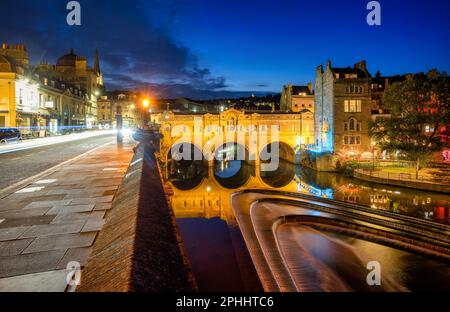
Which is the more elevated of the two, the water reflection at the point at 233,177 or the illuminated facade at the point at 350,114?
the illuminated facade at the point at 350,114

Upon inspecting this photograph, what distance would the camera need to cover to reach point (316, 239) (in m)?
19.6

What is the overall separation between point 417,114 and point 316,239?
79.7 feet

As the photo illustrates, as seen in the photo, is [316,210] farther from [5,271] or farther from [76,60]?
[76,60]

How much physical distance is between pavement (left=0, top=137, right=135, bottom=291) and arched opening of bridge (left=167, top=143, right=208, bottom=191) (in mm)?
32732

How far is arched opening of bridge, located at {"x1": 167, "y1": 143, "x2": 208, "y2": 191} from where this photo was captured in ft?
142

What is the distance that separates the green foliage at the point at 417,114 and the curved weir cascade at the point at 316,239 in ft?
18.4

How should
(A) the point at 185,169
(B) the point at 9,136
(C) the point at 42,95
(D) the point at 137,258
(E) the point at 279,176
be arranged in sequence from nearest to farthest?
(D) the point at 137,258 → (B) the point at 9,136 → (C) the point at 42,95 → (E) the point at 279,176 → (A) the point at 185,169

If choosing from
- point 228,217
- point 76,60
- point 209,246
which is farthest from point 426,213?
point 76,60

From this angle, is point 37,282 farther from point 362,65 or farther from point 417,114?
point 362,65

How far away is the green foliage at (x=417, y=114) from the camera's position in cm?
3269

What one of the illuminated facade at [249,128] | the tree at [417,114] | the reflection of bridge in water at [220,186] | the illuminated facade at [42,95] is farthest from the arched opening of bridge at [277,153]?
the illuminated facade at [42,95]

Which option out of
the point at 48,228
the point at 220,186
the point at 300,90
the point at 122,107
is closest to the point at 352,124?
the point at 300,90

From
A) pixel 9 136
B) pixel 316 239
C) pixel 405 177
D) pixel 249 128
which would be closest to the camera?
pixel 316 239

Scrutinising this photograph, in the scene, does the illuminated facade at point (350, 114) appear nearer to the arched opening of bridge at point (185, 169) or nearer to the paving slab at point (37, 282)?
the arched opening of bridge at point (185, 169)
